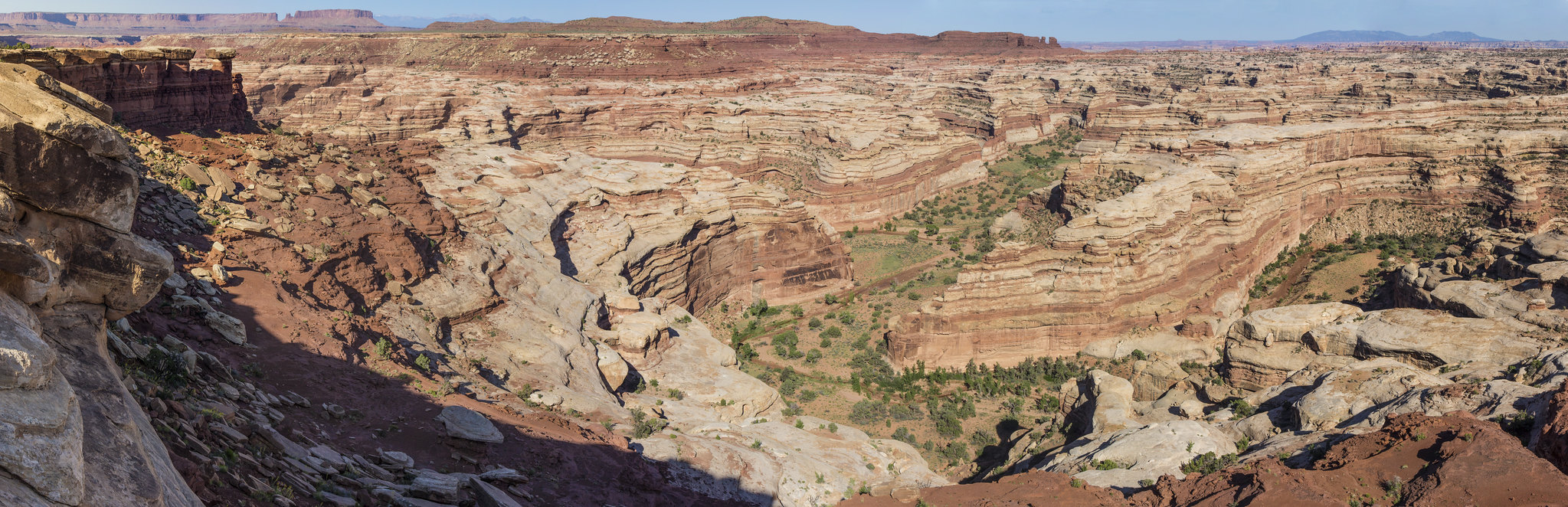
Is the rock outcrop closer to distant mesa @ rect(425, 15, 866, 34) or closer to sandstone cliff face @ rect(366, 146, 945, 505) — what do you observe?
sandstone cliff face @ rect(366, 146, 945, 505)

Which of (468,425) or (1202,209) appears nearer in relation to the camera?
(468,425)

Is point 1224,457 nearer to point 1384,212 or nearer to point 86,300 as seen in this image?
point 86,300

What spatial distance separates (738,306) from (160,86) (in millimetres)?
25416

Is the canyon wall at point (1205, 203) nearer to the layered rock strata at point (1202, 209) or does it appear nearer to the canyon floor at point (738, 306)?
the layered rock strata at point (1202, 209)

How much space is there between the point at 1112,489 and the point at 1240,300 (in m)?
27.1

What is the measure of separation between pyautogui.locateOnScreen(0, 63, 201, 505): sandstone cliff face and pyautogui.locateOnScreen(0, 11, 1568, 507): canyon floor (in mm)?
39

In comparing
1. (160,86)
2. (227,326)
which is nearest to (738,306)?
(160,86)

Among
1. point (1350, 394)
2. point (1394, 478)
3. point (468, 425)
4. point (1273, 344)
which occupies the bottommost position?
point (1273, 344)

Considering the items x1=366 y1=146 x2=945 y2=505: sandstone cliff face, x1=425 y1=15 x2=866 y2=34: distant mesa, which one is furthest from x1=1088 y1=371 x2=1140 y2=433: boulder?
x1=425 y1=15 x2=866 y2=34: distant mesa

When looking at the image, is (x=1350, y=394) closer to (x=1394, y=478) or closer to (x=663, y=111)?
(x=1394, y=478)

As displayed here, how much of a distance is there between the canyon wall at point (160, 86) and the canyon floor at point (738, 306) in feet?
0.44

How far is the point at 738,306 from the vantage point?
140 ft

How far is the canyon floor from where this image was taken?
Answer: 10.6 m

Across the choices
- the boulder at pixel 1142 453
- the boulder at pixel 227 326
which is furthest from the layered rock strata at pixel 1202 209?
the boulder at pixel 227 326
